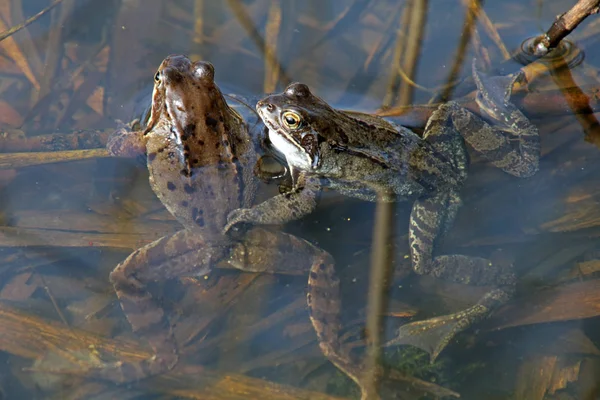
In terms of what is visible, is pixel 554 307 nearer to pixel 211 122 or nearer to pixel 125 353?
pixel 211 122

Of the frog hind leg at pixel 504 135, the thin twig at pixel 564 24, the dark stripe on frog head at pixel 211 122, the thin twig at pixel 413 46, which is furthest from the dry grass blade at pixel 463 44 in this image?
the dark stripe on frog head at pixel 211 122

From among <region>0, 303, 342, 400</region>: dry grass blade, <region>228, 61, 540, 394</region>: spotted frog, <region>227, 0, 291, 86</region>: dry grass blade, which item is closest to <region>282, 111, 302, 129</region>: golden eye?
<region>228, 61, 540, 394</region>: spotted frog

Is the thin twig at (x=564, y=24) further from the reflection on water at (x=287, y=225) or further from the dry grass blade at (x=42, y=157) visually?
the dry grass blade at (x=42, y=157)

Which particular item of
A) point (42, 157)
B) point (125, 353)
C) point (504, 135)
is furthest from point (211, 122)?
point (504, 135)

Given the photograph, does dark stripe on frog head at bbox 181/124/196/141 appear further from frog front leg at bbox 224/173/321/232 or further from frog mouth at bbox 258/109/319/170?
frog front leg at bbox 224/173/321/232

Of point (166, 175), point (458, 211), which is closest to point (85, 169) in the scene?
point (166, 175)
